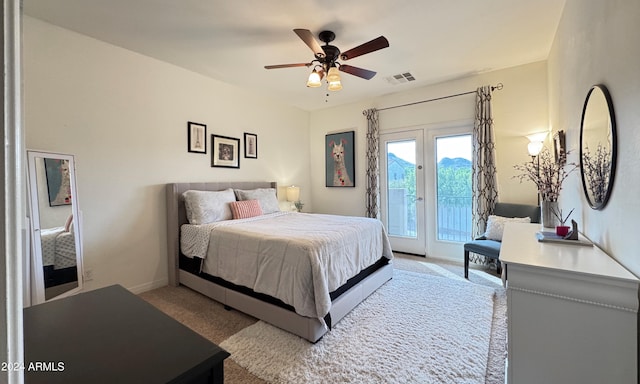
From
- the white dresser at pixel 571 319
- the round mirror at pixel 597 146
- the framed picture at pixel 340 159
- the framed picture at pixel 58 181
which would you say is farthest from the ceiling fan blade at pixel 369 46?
the framed picture at pixel 58 181

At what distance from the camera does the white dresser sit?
107cm

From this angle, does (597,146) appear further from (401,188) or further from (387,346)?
(401,188)

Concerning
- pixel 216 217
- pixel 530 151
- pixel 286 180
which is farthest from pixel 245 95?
pixel 530 151

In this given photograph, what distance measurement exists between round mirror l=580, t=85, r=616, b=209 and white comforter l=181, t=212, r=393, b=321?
1755 millimetres

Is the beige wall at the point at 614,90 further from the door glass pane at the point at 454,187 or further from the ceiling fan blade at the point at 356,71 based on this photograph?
the door glass pane at the point at 454,187

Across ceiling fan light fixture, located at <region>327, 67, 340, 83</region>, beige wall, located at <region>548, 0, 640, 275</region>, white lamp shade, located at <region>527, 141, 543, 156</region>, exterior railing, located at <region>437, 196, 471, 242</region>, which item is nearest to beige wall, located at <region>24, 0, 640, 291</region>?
beige wall, located at <region>548, 0, 640, 275</region>

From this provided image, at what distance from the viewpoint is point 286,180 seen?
5.08m

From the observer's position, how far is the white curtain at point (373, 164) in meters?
4.64

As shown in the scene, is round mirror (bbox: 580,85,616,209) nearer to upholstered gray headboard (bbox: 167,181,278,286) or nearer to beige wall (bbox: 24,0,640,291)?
beige wall (bbox: 24,0,640,291)

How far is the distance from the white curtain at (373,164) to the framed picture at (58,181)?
394 cm

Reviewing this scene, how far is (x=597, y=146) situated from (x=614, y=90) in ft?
1.17

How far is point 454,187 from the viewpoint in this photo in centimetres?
405

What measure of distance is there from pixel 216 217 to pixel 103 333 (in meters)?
2.52

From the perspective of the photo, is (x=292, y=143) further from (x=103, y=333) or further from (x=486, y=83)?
(x=103, y=333)
